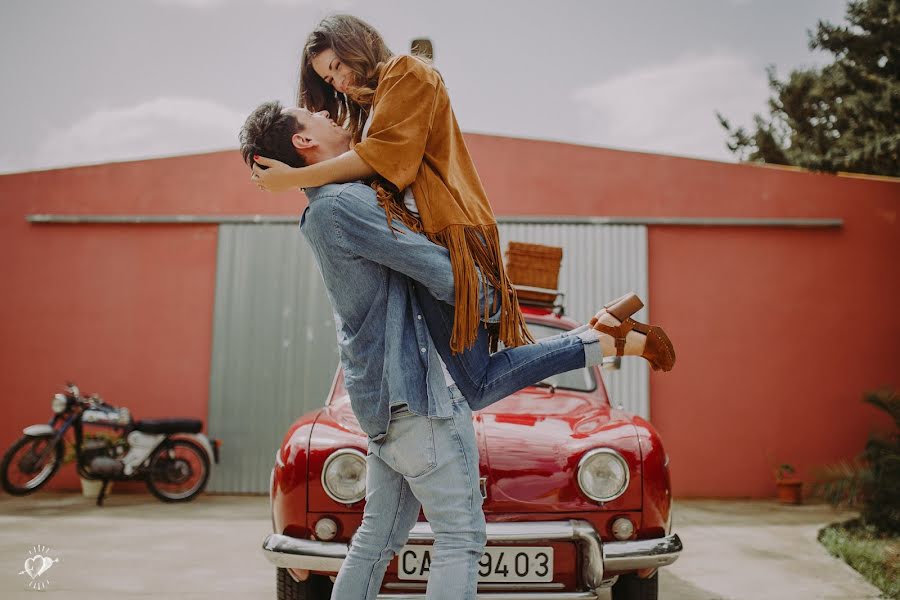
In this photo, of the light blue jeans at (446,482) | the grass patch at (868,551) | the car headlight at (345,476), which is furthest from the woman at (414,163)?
the grass patch at (868,551)

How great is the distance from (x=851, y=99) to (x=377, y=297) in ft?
53.4

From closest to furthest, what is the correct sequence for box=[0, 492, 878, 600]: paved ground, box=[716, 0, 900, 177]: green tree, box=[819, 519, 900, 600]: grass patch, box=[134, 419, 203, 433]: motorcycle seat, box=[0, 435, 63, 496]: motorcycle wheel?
box=[0, 492, 878, 600]: paved ground < box=[819, 519, 900, 600]: grass patch < box=[0, 435, 63, 496]: motorcycle wheel < box=[134, 419, 203, 433]: motorcycle seat < box=[716, 0, 900, 177]: green tree

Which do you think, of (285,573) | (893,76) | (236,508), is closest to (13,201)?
(236,508)

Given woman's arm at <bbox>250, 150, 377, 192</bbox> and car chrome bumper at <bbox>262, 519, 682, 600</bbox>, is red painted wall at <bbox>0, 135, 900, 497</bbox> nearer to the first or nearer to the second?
car chrome bumper at <bbox>262, 519, 682, 600</bbox>

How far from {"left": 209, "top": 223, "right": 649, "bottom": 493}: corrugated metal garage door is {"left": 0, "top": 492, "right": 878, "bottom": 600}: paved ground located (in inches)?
37.2

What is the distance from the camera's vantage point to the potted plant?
7.78 meters

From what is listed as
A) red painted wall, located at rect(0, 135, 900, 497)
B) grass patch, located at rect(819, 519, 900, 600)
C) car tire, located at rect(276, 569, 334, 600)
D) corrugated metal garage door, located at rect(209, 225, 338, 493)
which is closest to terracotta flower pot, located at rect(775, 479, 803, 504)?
red painted wall, located at rect(0, 135, 900, 497)

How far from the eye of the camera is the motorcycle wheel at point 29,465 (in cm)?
746

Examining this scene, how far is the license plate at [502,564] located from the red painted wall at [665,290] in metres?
5.80

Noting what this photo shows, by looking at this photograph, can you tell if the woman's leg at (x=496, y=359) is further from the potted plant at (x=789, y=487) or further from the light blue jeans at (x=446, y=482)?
the potted plant at (x=789, y=487)

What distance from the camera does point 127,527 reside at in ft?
20.0

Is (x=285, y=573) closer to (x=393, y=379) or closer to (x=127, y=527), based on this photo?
(x=393, y=379)

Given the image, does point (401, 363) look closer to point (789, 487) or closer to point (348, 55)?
point (348, 55)

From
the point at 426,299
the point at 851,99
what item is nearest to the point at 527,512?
the point at 426,299
